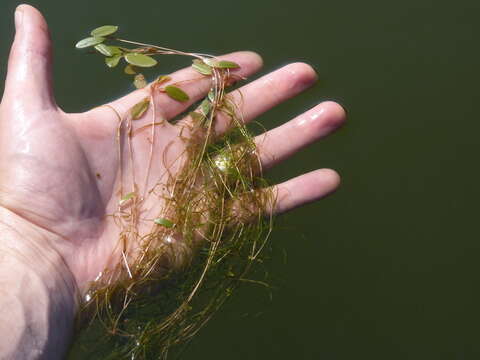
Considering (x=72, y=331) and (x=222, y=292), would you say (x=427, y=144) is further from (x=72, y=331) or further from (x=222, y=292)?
(x=72, y=331)

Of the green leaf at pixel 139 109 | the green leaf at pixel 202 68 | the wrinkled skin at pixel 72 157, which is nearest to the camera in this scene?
the wrinkled skin at pixel 72 157

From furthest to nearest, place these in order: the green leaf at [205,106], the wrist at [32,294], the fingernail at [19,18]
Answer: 1. the green leaf at [205,106]
2. the fingernail at [19,18]
3. the wrist at [32,294]

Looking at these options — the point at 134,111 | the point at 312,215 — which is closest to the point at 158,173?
the point at 134,111

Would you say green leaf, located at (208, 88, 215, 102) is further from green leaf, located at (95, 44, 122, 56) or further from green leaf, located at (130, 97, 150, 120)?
green leaf, located at (95, 44, 122, 56)

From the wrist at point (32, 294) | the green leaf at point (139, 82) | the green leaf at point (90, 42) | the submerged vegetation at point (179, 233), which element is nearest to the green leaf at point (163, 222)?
the submerged vegetation at point (179, 233)

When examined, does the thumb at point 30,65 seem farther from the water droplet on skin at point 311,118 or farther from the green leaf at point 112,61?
the water droplet on skin at point 311,118
